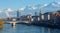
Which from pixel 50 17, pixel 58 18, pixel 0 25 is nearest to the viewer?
pixel 0 25

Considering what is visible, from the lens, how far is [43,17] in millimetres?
107625

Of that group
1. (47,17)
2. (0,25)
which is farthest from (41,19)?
(0,25)

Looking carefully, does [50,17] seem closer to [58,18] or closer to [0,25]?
[58,18]

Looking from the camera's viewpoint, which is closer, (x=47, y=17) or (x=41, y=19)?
(x=47, y=17)

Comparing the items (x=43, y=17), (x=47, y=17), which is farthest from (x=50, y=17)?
(x=43, y=17)

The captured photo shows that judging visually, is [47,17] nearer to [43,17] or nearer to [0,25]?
[43,17]

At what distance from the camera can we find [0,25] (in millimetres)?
66812

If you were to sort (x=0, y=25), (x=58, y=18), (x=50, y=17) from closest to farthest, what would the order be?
(x=0, y=25) < (x=58, y=18) < (x=50, y=17)

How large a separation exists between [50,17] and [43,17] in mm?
13038

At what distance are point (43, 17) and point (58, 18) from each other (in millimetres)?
28087

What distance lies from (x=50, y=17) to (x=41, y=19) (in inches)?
526

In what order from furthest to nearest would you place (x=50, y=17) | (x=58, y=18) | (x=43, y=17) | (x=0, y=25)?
(x=43, y=17) → (x=50, y=17) → (x=58, y=18) → (x=0, y=25)

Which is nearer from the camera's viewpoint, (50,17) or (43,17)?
(50,17)

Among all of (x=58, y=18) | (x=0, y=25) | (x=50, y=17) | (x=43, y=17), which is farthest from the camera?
(x=43, y=17)
